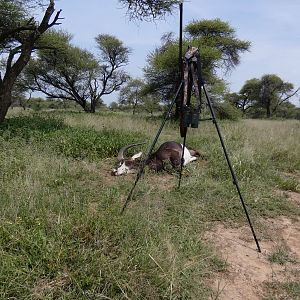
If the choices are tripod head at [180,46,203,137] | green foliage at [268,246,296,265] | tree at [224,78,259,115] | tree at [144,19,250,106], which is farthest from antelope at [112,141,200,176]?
tree at [224,78,259,115]

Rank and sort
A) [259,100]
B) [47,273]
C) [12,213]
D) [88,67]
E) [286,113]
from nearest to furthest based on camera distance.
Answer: [47,273], [12,213], [88,67], [259,100], [286,113]

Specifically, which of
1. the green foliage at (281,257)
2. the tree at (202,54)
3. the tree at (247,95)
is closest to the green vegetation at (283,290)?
the green foliage at (281,257)

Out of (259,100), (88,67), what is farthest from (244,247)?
(259,100)

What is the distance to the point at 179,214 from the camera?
392 centimetres

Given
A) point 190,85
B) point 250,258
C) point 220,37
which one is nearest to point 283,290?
point 250,258

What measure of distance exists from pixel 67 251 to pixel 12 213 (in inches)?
30.7

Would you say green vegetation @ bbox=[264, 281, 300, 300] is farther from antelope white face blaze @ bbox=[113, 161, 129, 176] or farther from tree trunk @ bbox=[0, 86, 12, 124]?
tree trunk @ bbox=[0, 86, 12, 124]

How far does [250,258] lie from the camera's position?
3.15 metres

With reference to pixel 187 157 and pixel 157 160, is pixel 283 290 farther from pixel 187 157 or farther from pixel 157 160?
pixel 187 157

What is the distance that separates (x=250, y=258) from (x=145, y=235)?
1141mm

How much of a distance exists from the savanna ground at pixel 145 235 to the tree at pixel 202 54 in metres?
10.7

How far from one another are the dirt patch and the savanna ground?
11 mm

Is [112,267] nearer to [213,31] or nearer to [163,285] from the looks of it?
[163,285]

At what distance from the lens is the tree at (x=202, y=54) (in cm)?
1579
